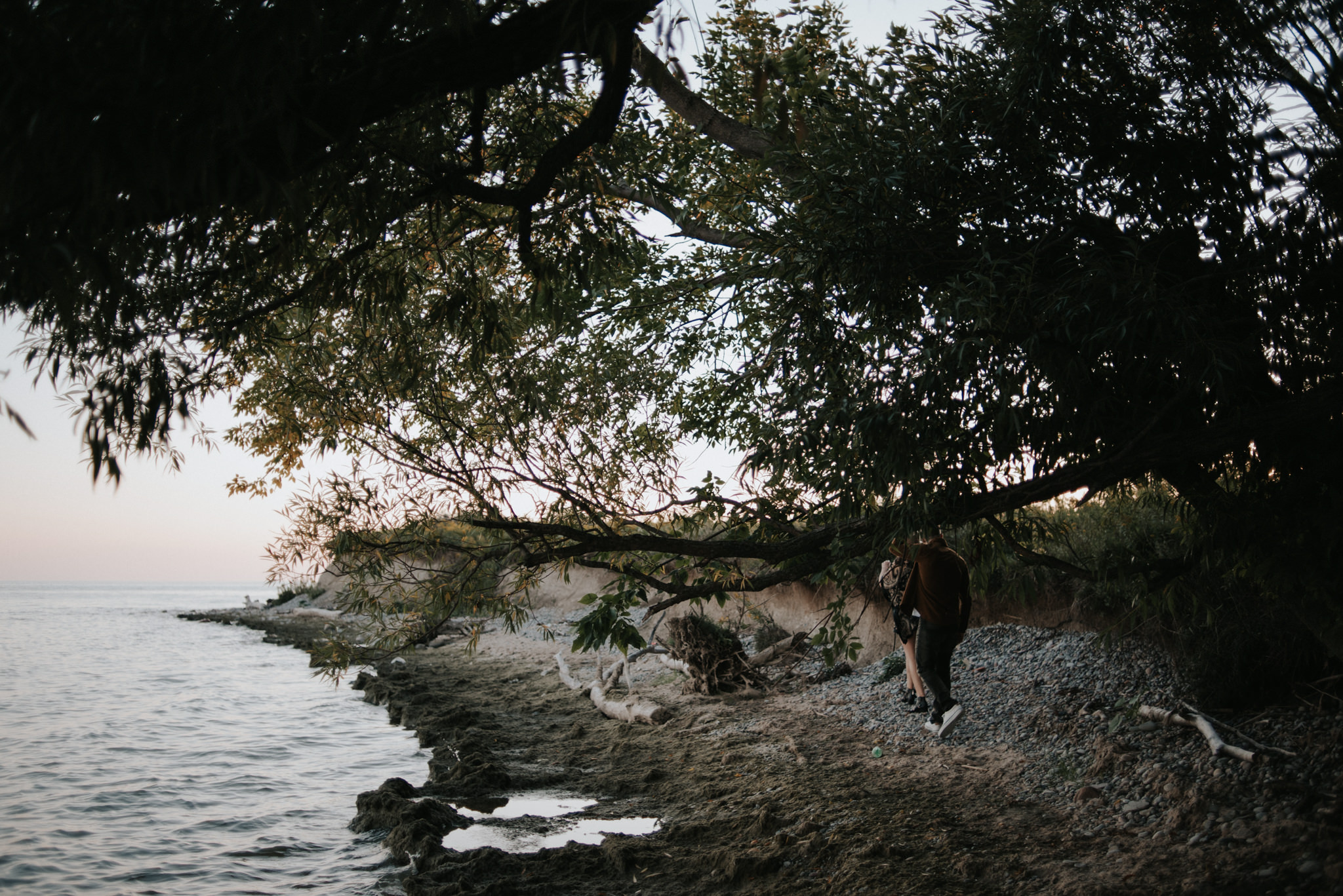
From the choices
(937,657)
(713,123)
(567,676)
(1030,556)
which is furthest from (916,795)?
(567,676)

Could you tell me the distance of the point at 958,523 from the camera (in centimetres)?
518

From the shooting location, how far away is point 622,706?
38.3 feet

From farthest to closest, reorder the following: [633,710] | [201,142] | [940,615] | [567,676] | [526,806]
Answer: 1. [567,676]
2. [633,710]
3. [940,615]
4. [526,806]
5. [201,142]

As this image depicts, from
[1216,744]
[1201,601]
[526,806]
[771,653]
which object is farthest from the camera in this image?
[771,653]

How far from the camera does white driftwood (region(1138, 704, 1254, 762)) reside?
6020 mm

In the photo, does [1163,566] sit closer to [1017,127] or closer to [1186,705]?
[1186,705]

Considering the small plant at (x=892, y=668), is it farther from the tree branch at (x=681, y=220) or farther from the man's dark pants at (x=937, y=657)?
the tree branch at (x=681, y=220)

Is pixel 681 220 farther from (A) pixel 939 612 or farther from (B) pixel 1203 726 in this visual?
(B) pixel 1203 726

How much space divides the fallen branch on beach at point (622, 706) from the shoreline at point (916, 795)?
20cm

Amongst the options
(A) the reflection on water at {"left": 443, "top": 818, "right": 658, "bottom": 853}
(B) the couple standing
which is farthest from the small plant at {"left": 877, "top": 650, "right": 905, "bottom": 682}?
(A) the reflection on water at {"left": 443, "top": 818, "right": 658, "bottom": 853}

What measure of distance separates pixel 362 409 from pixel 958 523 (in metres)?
4.43

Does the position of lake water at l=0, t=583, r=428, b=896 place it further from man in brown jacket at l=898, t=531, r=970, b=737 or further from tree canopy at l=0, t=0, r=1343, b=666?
man in brown jacket at l=898, t=531, r=970, b=737

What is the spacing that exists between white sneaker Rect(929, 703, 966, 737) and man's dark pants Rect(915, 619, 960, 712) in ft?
0.22

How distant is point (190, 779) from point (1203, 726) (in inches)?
455
